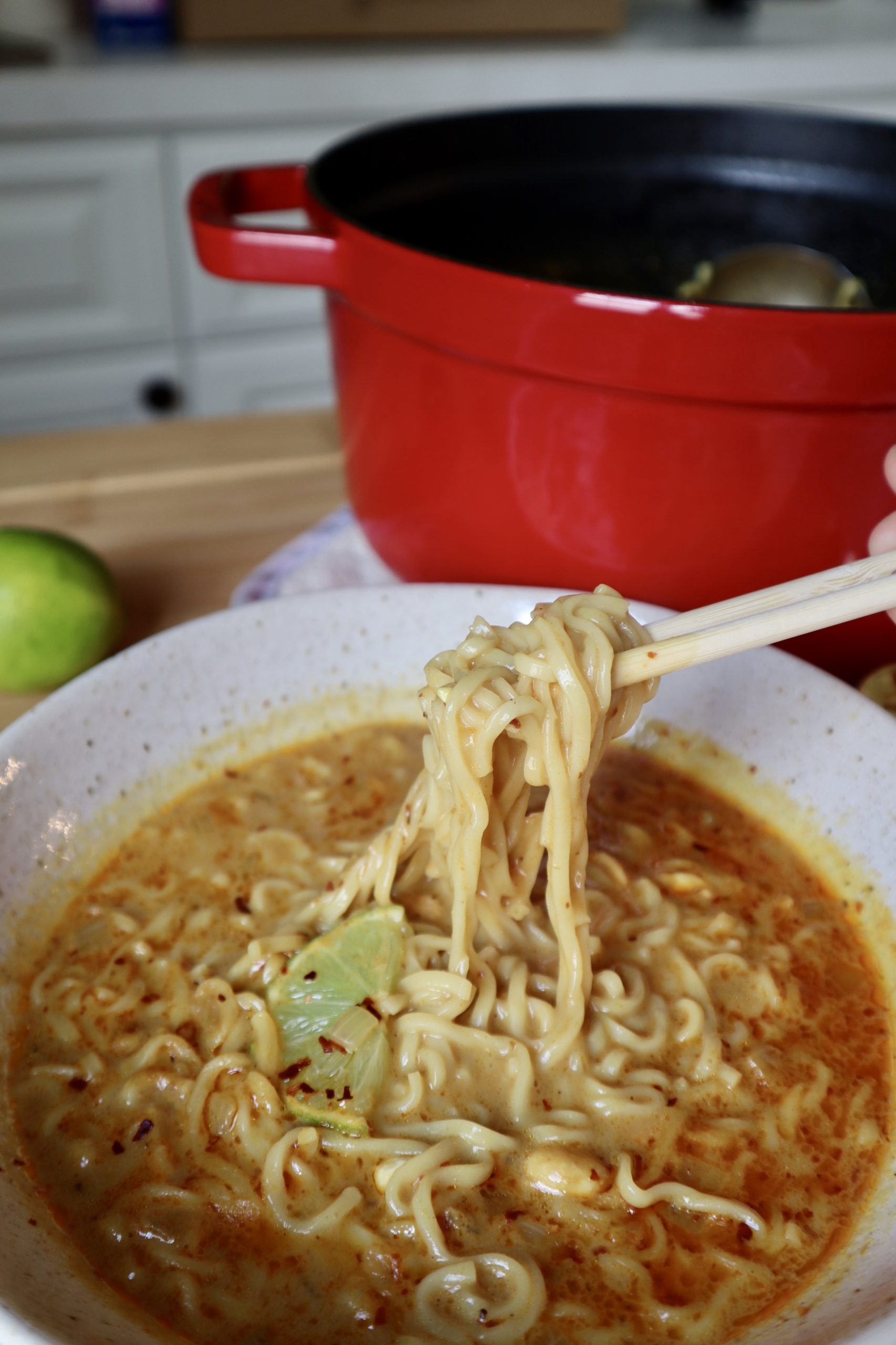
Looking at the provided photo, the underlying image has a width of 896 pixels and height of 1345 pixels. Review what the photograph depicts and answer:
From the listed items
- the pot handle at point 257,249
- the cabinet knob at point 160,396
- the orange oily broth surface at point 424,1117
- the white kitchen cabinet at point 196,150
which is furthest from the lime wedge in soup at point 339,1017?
the cabinet knob at point 160,396

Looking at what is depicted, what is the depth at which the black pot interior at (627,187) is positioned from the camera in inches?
85.3

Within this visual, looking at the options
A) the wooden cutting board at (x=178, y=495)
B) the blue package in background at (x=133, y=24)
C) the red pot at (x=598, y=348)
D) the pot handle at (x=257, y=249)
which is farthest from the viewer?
the blue package in background at (x=133, y=24)

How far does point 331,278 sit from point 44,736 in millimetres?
833

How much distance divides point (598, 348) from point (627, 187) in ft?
3.29

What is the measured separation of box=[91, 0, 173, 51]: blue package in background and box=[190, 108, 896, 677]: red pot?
2.94m

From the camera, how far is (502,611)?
75.0 inches

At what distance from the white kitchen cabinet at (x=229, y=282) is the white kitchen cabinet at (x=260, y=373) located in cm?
7

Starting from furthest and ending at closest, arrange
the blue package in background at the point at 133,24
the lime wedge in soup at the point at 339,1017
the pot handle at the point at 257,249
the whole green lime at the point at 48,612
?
the blue package in background at the point at 133,24, the whole green lime at the point at 48,612, the pot handle at the point at 257,249, the lime wedge in soup at the point at 339,1017

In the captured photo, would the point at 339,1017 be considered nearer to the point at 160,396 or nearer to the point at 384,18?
Result: the point at 160,396

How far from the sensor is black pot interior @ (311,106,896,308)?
7.11 feet

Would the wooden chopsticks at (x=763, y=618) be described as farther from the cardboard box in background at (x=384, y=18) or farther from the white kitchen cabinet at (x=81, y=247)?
the cardboard box in background at (x=384, y=18)

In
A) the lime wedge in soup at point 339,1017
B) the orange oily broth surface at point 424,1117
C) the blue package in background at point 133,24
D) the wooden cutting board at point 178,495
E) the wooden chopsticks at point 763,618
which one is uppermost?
the blue package in background at point 133,24

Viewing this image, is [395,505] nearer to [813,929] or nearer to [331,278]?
[331,278]

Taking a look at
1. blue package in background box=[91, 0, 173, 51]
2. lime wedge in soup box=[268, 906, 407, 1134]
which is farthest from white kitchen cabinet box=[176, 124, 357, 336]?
lime wedge in soup box=[268, 906, 407, 1134]
